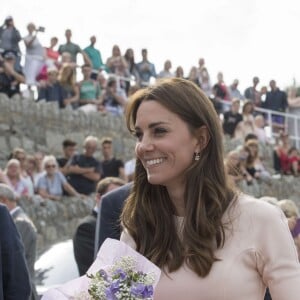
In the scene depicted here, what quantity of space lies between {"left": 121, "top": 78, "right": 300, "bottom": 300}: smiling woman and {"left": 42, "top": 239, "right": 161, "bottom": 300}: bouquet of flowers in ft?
0.67

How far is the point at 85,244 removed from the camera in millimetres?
8227

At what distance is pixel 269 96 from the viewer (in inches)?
A: 1113

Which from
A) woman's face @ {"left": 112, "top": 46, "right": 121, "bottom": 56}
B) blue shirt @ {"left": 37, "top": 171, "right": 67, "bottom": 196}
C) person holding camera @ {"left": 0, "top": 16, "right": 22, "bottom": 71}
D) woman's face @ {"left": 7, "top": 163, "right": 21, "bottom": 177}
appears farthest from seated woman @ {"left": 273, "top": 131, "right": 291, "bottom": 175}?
woman's face @ {"left": 7, "top": 163, "right": 21, "bottom": 177}

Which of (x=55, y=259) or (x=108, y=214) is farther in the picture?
(x=55, y=259)

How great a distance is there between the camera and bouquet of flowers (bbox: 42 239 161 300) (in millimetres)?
3762

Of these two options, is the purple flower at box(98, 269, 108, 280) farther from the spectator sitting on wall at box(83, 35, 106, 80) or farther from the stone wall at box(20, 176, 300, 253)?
the spectator sitting on wall at box(83, 35, 106, 80)

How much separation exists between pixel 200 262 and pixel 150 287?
0.34 m

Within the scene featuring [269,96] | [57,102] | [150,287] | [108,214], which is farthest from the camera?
[269,96]

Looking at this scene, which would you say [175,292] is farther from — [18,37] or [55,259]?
[18,37]

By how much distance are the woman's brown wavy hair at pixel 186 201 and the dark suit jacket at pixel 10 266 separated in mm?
1051

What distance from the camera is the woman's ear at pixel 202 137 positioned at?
14.1 feet

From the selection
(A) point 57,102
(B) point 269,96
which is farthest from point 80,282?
(B) point 269,96

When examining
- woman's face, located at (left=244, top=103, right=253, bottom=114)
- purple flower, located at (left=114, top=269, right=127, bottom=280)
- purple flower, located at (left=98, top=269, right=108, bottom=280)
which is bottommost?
woman's face, located at (left=244, top=103, right=253, bottom=114)

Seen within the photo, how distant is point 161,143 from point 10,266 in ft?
4.66
